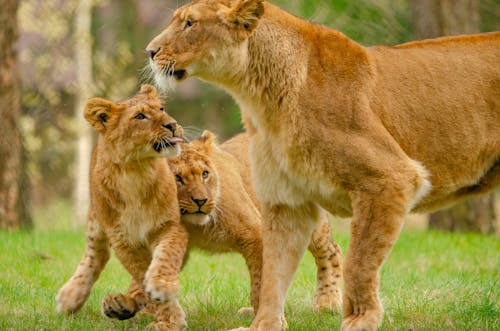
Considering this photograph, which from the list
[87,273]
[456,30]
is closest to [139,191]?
[87,273]

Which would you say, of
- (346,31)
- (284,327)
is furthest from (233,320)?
(346,31)

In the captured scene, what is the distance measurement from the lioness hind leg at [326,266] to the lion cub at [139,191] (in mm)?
1123

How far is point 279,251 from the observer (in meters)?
4.77

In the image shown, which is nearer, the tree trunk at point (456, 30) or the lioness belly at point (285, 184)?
the lioness belly at point (285, 184)

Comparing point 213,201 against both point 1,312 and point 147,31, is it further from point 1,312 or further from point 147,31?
point 147,31

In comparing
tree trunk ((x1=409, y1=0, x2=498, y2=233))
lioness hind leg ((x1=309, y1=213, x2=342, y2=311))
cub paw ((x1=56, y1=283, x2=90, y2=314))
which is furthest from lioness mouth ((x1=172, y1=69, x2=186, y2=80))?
tree trunk ((x1=409, y1=0, x2=498, y2=233))

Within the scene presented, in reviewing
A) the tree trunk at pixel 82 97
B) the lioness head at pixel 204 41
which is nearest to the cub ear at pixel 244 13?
the lioness head at pixel 204 41

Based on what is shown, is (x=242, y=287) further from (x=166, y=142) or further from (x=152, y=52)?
(x=152, y=52)

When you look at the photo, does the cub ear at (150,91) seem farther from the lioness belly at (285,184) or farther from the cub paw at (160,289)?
the cub paw at (160,289)

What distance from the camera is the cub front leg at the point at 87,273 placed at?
5230mm

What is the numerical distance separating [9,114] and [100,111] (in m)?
4.60

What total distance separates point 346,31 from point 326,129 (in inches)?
251

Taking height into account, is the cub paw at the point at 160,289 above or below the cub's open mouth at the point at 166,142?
below

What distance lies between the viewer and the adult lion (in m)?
4.37
